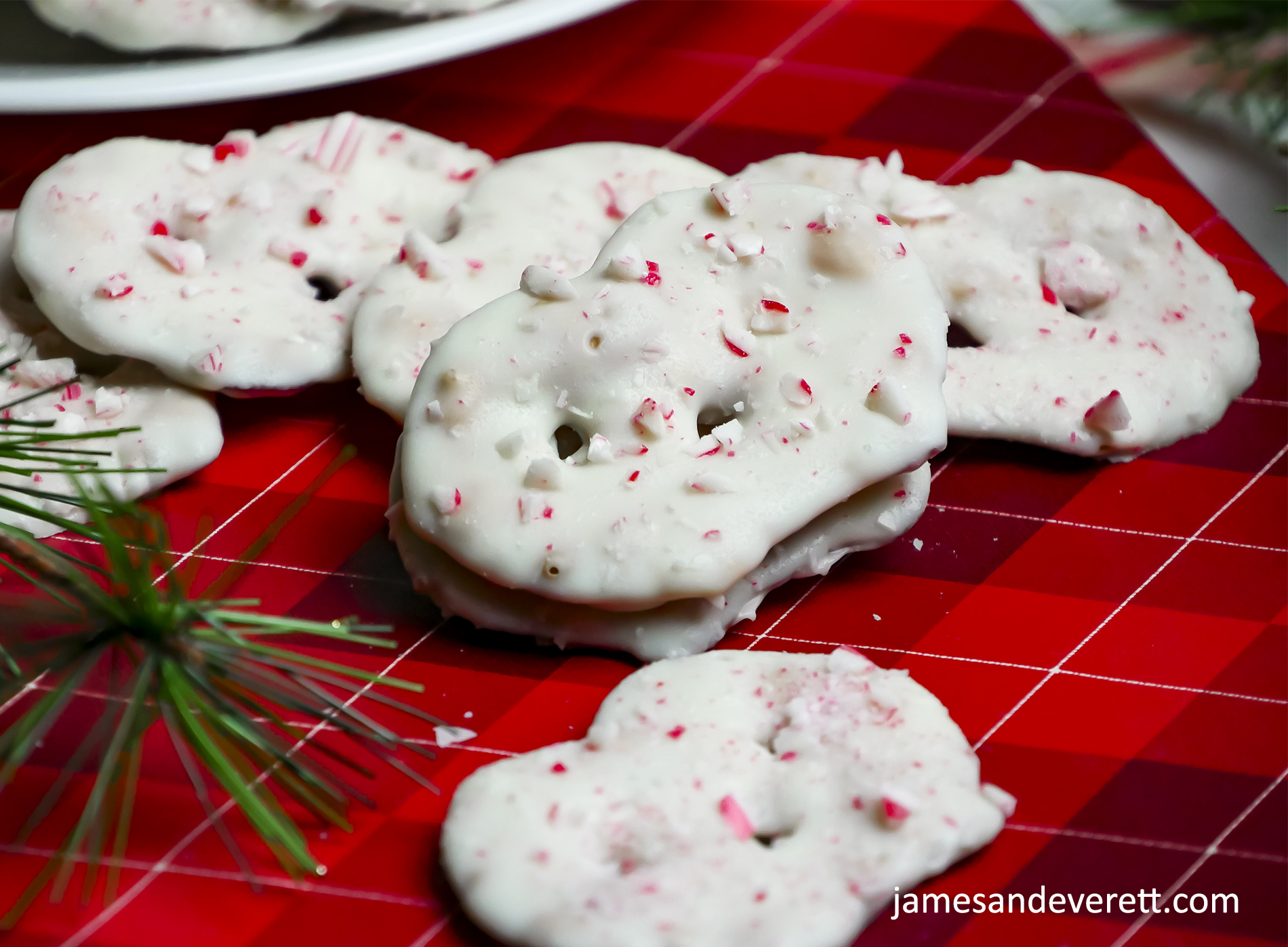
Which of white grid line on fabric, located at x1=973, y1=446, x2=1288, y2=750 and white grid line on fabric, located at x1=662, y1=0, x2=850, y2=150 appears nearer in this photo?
white grid line on fabric, located at x1=973, y1=446, x2=1288, y2=750

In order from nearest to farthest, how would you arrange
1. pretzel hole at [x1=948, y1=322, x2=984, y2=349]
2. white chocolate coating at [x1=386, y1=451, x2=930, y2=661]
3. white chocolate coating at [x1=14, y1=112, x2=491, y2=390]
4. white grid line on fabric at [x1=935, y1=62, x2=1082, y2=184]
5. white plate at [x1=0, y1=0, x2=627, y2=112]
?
white chocolate coating at [x1=386, y1=451, x2=930, y2=661], white chocolate coating at [x1=14, y1=112, x2=491, y2=390], pretzel hole at [x1=948, y1=322, x2=984, y2=349], white plate at [x1=0, y1=0, x2=627, y2=112], white grid line on fabric at [x1=935, y1=62, x2=1082, y2=184]

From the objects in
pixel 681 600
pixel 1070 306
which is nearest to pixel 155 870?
pixel 681 600

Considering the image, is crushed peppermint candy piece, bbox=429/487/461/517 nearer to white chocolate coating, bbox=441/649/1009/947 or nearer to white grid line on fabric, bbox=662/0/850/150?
white chocolate coating, bbox=441/649/1009/947

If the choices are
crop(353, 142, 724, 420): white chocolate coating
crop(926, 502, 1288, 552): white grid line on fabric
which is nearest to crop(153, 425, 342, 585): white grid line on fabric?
crop(353, 142, 724, 420): white chocolate coating

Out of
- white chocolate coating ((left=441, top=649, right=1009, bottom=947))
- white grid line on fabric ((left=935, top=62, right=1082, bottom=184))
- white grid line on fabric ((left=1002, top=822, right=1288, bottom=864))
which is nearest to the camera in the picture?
white chocolate coating ((left=441, top=649, right=1009, bottom=947))

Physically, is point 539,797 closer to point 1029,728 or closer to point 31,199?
point 1029,728

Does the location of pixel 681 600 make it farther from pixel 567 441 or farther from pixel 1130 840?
pixel 1130 840
